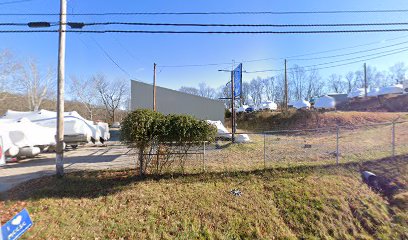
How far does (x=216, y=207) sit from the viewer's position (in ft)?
18.6

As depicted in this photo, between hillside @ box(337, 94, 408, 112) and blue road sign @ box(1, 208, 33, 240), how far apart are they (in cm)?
4540

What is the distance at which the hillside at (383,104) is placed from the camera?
36.6 meters

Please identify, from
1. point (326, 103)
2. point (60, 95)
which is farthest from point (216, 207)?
point (326, 103)

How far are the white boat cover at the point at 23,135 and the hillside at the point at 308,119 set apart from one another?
27.6 meters

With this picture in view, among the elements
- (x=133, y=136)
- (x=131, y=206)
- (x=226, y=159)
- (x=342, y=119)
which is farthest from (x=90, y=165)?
(x=342, y=119)

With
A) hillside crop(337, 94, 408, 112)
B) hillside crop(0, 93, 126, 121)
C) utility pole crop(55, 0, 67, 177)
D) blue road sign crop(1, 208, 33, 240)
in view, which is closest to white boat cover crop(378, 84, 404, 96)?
hillside crop(337, 94, 408, 112)

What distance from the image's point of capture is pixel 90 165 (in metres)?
9.49

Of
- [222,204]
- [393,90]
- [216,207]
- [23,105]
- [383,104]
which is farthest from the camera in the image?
[23,105]

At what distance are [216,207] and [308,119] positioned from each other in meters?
28.4

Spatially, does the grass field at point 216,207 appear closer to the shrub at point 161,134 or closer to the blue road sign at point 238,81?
the shrub at point 161,134

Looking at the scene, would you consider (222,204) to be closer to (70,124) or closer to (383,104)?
(70,124)

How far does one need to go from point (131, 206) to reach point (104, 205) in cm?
72

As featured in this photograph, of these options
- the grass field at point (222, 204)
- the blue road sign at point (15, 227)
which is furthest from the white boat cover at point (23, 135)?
the blue road sign at point (15, 227)

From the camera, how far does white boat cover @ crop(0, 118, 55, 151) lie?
11.0 meters
